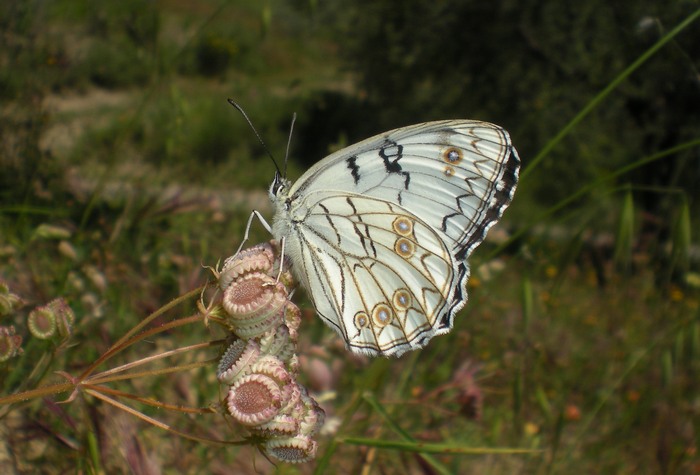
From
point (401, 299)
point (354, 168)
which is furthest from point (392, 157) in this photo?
point (401, 299)

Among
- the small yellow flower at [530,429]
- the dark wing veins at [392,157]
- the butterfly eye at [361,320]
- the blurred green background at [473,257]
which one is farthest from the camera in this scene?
the small yellow flower at [530,429]

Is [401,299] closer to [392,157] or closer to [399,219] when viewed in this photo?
[399,219]

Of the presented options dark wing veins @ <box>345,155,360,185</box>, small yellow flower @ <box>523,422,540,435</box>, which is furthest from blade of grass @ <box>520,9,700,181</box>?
small yellow flower @ <box>523,422,540,435</box>

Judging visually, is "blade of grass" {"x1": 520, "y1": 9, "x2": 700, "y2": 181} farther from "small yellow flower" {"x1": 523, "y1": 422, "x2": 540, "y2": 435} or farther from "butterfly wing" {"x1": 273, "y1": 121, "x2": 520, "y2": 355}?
"small yellow flower" {"x1": 523, "y1": 422, "x2": 540, "y2": 435}

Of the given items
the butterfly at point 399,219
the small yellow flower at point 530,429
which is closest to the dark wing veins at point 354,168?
the butterfly at point 399,219

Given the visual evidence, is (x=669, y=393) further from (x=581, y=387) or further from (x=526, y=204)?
(x=526, y=204)

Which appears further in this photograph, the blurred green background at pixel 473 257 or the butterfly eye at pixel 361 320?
the blurred green background at pixel 473 257

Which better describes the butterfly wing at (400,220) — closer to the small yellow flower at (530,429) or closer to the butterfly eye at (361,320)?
the butterfly eye at (361,320)

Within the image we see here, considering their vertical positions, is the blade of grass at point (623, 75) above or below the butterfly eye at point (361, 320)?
above
